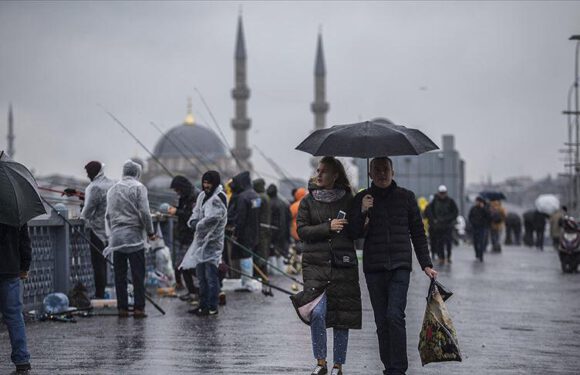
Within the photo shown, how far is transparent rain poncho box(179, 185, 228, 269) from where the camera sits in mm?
12195

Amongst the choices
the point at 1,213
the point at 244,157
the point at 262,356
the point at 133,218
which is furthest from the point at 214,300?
the point at 244,157

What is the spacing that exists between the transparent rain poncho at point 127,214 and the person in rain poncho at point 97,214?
120 centimetres

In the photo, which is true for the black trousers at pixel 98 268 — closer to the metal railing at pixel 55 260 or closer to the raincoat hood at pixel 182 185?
the metal railing at pixel 55 260

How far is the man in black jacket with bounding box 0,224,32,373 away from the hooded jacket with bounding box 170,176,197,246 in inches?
215

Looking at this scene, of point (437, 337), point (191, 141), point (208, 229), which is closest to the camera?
point (437, 337)

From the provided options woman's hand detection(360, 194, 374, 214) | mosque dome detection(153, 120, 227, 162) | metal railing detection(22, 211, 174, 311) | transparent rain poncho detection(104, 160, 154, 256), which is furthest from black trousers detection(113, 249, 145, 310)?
mosque dome detection(153, 120, 227, 162)

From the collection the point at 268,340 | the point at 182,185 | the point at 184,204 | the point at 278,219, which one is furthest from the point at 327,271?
the point at 278,219

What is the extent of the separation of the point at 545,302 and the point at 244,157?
125 metres

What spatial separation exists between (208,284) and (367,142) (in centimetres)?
503

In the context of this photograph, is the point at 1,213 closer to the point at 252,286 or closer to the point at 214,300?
the point at 214,300

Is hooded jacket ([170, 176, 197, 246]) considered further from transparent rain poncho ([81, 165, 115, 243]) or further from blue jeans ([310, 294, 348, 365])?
blue jeans ([310, 294, 348, 365])

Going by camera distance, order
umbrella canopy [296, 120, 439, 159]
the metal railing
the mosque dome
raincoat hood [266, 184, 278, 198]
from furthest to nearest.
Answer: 1. the mosque dome
2. raincoat hood [266, 184, 278, 198]
3. the metal railing
4. umbrella canopy [296, 120, 439, 159]

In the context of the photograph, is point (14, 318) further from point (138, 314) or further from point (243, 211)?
point (243, 211)

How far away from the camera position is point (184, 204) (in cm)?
1416
